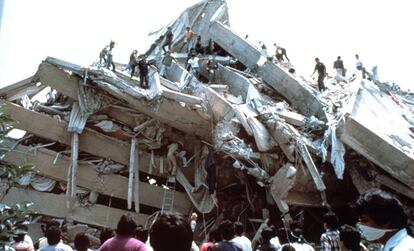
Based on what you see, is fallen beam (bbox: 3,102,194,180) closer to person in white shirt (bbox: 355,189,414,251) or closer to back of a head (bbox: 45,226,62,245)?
back of a head (bbox: 45,226,62,245)

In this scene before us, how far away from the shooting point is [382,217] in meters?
2.62

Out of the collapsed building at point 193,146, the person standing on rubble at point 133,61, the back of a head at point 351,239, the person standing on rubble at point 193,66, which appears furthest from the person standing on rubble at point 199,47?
the back of a head at point 351,239

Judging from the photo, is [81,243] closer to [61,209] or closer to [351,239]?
[351,239]

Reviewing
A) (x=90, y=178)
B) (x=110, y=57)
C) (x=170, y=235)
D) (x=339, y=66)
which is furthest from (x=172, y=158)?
(x=170, y=235)

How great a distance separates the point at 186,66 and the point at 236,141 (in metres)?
6.58

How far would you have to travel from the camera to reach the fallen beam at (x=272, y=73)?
1508 cm

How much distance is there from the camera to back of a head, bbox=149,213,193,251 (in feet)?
8.36

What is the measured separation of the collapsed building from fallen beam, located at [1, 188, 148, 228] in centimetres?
3

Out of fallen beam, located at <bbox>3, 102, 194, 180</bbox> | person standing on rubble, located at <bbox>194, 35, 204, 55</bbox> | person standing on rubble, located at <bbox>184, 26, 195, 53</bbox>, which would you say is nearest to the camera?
fallen beam, located at <bbox>3, 102, 194, 180</bbox>

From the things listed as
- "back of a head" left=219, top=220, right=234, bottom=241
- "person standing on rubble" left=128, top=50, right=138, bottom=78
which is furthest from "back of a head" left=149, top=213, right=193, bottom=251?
"person standing on rubble" left=128, top=50, right=138, bottom=78

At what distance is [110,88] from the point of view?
13641 millimetres

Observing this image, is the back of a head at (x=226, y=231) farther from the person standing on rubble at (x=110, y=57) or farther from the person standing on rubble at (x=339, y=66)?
the person standing on rubble at (x=339, y=66)

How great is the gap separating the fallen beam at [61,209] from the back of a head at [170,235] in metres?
11.4

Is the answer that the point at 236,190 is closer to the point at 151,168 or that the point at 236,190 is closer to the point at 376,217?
the point at 151,168
